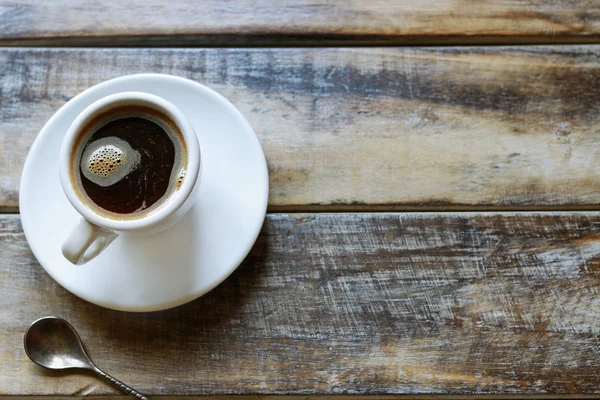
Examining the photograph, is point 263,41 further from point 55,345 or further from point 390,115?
point 55,345

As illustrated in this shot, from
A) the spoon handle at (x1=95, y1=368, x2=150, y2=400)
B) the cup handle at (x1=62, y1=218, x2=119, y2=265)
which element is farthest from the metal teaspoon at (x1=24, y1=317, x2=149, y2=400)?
the cup handle at (x1=62, y1=218, x2=119, y2=265)

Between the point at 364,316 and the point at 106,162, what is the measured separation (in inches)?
15.6

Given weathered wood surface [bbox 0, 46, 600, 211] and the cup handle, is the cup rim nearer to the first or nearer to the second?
the cup handle

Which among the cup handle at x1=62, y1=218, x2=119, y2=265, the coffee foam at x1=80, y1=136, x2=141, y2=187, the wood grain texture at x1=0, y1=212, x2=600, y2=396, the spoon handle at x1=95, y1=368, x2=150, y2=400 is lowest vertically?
the spoon handle at x1=95, y1=368, x2=150, y2=400

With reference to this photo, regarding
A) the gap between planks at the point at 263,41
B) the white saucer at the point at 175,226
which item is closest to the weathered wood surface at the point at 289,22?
the gap between planks at the point at 263,41

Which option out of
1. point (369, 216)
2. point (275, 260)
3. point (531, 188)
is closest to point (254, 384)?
point (275, 260)

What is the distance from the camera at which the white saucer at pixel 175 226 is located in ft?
2.81

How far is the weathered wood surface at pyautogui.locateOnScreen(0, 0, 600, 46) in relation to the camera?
3.24 feet

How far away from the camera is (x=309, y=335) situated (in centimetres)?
92

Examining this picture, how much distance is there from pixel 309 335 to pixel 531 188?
1.23 feet

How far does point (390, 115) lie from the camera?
0.97 m

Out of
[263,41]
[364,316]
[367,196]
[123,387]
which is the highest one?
[263,41]

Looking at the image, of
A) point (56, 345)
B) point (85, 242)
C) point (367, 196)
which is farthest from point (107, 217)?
point (367, 196)

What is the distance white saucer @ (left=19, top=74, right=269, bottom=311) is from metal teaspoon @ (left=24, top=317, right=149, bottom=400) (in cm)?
9
